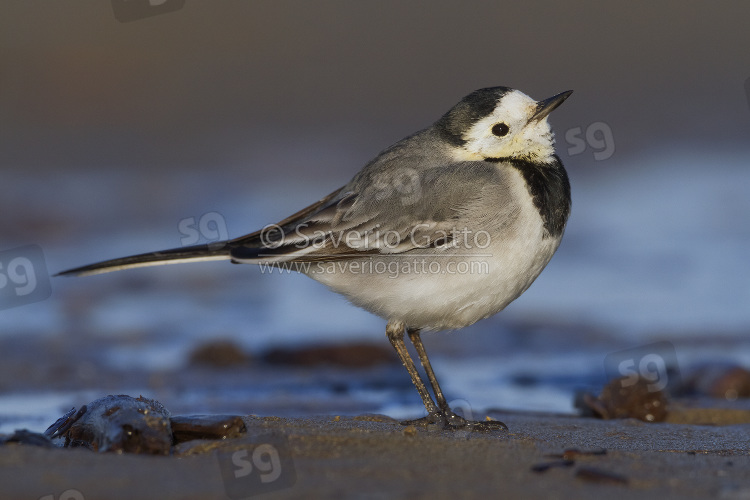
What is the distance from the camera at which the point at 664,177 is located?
15984 mm

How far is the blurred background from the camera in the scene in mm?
9336

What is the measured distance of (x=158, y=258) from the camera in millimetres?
6891

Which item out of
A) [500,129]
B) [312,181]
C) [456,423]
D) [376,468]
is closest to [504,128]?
[500,129]

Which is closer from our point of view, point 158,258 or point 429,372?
point 158,258

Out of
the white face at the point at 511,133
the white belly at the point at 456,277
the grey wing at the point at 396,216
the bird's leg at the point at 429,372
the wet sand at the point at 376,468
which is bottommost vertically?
the wet sand at the point at 376,468

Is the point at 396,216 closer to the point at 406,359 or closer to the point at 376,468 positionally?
the point at 406,359

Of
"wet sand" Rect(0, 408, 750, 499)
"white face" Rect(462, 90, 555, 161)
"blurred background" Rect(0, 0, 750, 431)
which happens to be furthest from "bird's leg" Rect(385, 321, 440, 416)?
"white face" Rect(462, 90, 555, 161)

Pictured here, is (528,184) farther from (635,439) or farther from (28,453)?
(28,453)

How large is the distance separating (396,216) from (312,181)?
866 cm

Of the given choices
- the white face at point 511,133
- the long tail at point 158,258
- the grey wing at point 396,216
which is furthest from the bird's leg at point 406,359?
the white face at point 511,133

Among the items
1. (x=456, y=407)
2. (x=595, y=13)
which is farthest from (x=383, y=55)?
(x=456, y=407)

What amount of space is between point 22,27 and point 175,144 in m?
4.65

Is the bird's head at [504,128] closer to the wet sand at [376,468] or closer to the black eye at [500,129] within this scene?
the black eye at [500,129]

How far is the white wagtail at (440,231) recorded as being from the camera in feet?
21.6
